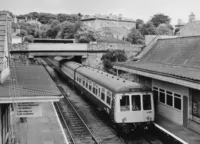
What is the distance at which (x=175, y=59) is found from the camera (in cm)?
1756

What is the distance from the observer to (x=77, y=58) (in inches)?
1839

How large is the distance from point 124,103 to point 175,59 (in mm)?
5067

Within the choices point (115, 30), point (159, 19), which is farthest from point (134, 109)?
point (159, 19)

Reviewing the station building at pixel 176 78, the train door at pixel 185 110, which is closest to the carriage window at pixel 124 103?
the station building at pixel 176 78

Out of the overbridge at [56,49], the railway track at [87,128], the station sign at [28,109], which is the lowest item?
the railway track at [87,128]

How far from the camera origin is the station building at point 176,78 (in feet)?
43.5

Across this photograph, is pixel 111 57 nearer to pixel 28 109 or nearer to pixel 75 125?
pixel 75 125

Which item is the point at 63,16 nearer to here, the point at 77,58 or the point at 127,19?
the point at 127,19

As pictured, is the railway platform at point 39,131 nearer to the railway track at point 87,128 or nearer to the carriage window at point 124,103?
the railway track at point 87,128

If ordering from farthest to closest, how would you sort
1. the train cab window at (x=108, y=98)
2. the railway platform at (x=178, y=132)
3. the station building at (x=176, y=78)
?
the train cab window at (x=108, y=98)
the station building at (x=176, y=78)
the railway platform at (x=178, y=132)

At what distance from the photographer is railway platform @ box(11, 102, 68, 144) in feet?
42.5

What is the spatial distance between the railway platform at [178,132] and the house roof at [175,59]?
7.84 ft

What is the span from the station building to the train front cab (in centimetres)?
131

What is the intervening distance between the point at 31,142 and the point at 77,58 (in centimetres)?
3449
